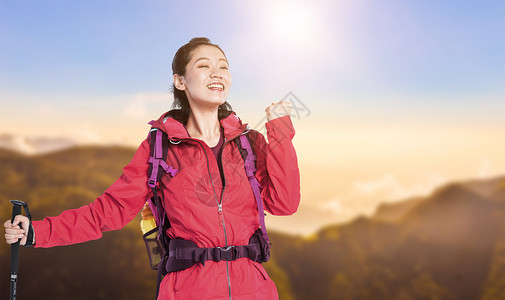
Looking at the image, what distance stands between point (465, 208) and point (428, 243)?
50cm

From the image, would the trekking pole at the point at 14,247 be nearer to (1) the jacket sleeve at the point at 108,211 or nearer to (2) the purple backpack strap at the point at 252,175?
(1) the jacket sleeve at the point at 108,211

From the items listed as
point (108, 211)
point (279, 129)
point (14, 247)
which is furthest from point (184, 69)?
point (14, 247)

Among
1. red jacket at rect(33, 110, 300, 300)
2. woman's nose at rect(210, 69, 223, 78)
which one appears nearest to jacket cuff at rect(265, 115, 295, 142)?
red jacket at rect(33, 110, 300, 300)

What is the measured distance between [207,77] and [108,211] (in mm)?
598

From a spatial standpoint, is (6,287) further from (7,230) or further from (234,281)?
(234,281)

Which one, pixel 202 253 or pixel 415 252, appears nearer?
pixel 202 253

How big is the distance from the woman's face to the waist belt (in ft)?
1.66

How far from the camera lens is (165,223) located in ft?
5.93

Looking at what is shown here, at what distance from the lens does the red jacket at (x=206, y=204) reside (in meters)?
1.66

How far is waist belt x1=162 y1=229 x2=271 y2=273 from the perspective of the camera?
1656mm

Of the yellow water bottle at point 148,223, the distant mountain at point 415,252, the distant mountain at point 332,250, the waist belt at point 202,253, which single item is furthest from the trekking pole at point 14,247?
the distant mountain at point 415,252

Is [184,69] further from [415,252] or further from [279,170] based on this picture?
[415,252]

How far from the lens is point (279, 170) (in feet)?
5.52

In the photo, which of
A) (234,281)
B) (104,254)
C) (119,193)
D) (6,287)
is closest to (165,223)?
(119,193)
